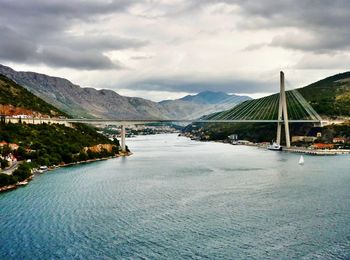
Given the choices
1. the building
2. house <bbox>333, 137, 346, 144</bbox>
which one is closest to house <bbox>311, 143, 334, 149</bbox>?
house <bbox>333, 137, 346, 144</bbox>

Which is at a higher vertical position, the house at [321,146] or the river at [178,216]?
the house at [321,146]

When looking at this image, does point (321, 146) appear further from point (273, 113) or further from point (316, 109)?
point (273, 113)

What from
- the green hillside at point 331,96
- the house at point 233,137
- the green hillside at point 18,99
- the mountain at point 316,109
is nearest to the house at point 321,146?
the mountain at point 316,109

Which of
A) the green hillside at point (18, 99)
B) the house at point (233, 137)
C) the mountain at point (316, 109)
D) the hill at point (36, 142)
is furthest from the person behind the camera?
the house at point (233, 137)

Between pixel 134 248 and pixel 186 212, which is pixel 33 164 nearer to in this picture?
pixel 186 212

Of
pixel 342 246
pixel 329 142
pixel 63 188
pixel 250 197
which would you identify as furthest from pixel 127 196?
pixel 329 142

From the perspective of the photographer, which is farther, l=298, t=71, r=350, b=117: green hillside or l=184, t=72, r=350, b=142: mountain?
l=298, t=71, r=350, b=117: green hillside

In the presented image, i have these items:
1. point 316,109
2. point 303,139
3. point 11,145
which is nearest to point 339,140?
point 303,139

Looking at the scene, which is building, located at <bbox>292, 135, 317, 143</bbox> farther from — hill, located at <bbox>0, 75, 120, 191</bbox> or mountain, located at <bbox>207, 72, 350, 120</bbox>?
hill, located at <bbox>0, 75, 120, 191</bbox>

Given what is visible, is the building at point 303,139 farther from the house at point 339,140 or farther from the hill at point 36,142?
the hill at point 36,142
